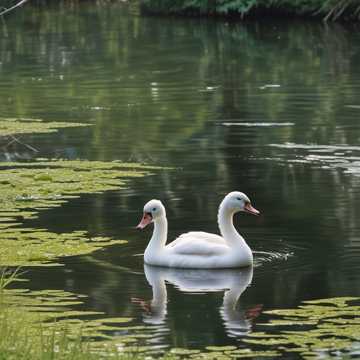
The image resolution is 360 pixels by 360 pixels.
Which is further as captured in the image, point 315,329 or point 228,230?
point 228,230

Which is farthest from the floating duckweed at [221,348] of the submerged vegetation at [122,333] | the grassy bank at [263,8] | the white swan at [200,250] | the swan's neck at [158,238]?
the grassy bank at [263,8]

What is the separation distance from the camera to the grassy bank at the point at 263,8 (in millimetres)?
52812

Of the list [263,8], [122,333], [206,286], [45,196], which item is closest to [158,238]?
[206,286]

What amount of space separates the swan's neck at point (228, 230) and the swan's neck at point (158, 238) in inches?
19.7

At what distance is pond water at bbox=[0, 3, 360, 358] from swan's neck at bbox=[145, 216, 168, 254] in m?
0.17

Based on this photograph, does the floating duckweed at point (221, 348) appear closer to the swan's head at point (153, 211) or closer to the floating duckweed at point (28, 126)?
A: the swan's head at point (153, 211)

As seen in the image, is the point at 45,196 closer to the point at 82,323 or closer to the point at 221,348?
the point at 82,323

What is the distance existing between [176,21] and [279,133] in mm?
34269

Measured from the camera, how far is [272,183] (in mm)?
18328

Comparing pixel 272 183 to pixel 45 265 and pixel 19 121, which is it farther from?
pixel 19 121

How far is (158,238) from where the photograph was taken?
13.6 m

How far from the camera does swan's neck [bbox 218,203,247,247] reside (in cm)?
1342

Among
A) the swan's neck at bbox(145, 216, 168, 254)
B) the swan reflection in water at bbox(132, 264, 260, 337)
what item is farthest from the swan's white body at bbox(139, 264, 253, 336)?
the swan's neck at bbox(145, 216, 168, 254)

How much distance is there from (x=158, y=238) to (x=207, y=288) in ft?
3.28
